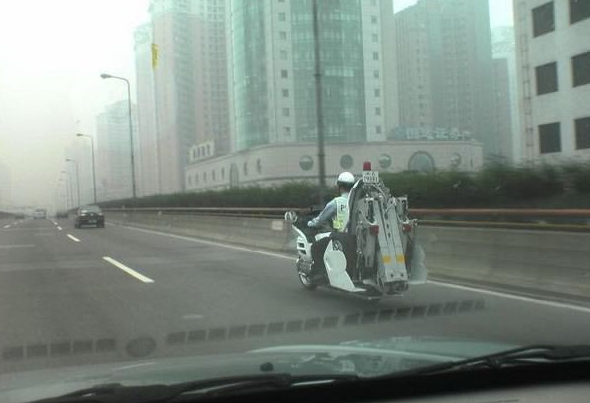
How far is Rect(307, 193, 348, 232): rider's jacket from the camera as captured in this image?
9125 mm

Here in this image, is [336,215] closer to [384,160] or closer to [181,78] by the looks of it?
[384,160]

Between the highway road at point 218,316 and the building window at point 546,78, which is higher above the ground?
the building window at point 546,78

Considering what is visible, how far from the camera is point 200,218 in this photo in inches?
1113

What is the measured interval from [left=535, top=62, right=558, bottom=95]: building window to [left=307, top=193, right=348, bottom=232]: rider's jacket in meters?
40.3

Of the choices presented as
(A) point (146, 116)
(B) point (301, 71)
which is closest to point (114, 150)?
(A) point (146, 116)

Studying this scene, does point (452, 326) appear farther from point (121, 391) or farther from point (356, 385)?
point (121, 391)

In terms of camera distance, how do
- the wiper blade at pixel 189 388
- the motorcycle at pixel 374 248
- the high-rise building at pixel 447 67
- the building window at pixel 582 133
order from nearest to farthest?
the wiper blade at pixel 189 388 → the motorcycle at pixel 374 248 → the building window at pixel 582 133 → the high-rise building at pixel 447 67

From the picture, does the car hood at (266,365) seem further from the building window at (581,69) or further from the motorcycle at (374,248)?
the building window at (581,69)

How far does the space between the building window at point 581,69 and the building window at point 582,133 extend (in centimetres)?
239

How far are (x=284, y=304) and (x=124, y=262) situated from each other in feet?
26.9

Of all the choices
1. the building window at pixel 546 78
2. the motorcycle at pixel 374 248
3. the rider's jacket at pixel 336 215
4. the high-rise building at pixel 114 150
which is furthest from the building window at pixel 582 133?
the motorcycle at pixel 374 248

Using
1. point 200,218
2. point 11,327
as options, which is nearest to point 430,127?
point 200,218

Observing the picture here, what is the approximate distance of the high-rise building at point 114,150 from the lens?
64.1 m

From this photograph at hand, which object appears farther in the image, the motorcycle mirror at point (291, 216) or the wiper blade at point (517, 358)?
the motorcycle mirror at point (291, 216)
